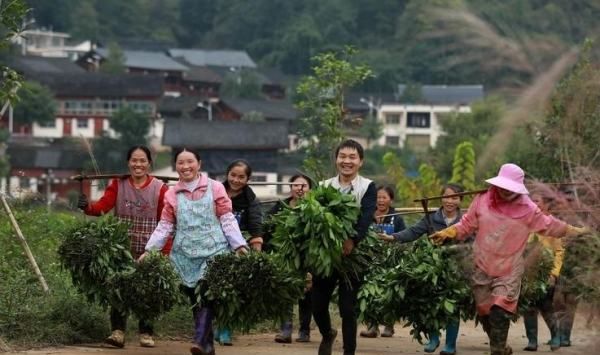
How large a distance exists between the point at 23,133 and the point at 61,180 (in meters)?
11.7

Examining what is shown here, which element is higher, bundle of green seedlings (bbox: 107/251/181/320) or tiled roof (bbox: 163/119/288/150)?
tiled roof (bbox: 163/119/288/150)

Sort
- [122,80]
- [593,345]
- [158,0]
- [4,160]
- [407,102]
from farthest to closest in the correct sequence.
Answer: [158,0] → [122,80] → [407,102] → [4,160] → [593,345]

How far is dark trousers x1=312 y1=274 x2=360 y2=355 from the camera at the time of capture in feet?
38.5

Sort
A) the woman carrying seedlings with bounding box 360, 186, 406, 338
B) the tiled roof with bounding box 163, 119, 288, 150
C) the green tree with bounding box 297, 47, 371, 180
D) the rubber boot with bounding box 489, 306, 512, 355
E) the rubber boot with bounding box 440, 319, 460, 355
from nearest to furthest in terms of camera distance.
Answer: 1. the rubber boot with bounding box 489, 306, 512, 355
2. the rubber boot with bounding box 440, 319, 460, 355
3. the woman carrying seedlings with bounding box 360, 186, 406, 338
4. the green tree with bounding box 297, 47, 371, 180
5. the tiled roof with bounding box 163, 119, 288, 150

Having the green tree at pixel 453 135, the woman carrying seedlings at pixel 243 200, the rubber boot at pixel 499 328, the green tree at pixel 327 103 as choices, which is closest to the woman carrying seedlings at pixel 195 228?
the woman carrying seedlings at pixel 243 200

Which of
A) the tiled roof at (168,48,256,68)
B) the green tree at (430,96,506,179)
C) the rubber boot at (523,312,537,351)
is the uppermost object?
the tiled roof at (168,48,256,68)

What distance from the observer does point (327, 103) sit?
891 inches

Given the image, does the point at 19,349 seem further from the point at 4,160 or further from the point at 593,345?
the point at 4,160

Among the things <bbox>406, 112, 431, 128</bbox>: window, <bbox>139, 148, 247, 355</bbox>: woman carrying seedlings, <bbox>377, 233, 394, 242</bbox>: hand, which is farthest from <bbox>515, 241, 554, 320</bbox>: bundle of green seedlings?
<bbox>406, 112, 431, 128</bbox>: window

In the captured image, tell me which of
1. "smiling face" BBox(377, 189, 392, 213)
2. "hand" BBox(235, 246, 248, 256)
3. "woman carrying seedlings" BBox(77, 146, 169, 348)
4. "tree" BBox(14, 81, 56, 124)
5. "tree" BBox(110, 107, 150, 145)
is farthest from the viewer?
"tree" BBox(14, 81, 56, 124)

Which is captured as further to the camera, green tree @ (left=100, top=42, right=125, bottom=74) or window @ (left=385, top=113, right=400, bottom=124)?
green tree @ (left=100, top=42, right=125, bottom=74)

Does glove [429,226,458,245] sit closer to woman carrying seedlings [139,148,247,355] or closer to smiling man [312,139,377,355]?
smiling man [312,139,377,355]

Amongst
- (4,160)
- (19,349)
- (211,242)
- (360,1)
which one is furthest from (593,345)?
(360,1)

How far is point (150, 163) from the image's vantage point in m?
13.2
